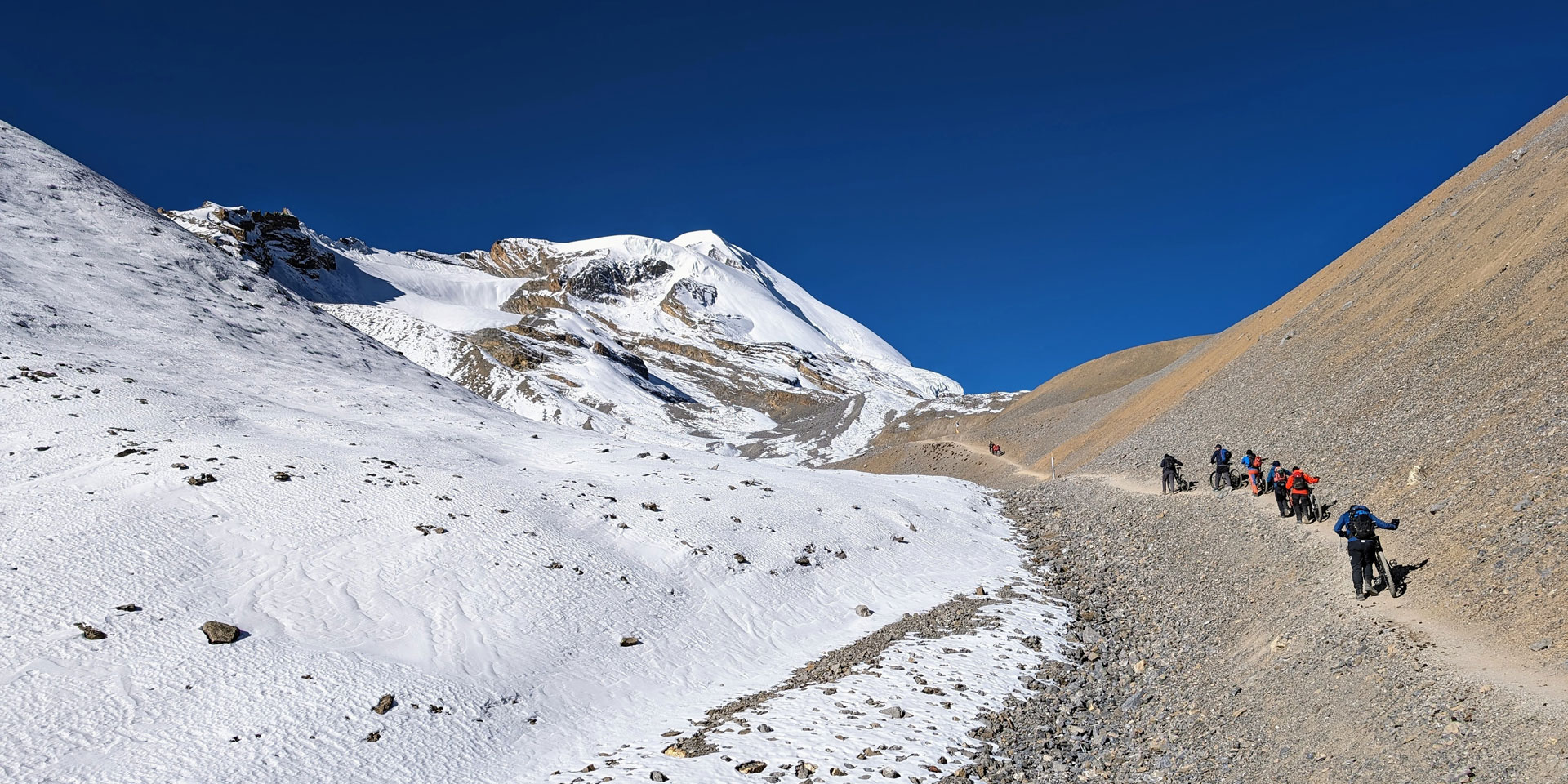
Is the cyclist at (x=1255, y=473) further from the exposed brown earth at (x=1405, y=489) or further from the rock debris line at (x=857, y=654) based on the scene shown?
the rock debris line at (x=857, y=654)

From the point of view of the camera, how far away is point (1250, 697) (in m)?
11.2

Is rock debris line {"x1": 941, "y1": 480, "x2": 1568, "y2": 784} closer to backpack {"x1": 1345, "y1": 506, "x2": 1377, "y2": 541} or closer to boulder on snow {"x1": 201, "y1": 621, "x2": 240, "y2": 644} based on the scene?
backpack {"x1": 1345, "y1": 506, "x2": 1377, "y2": 541}

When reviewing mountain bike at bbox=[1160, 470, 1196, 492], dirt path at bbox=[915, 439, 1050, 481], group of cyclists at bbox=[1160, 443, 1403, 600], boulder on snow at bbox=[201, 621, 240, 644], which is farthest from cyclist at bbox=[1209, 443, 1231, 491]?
boulder on snow at bbox=[201, 621, 240, 644]

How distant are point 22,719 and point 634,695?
813 centimetres

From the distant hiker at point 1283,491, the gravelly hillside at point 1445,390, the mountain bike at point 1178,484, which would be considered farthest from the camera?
the mountain bike at point 1178,484

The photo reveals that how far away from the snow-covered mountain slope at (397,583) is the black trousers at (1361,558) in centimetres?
588

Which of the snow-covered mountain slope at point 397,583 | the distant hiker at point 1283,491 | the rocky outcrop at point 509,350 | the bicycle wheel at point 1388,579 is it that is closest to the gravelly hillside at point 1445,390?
the bicycle wheel at point 1388,579

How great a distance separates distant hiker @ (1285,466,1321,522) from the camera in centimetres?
1752

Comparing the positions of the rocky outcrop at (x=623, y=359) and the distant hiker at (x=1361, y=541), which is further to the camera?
the rocky outcrop at (x=623, y=359)

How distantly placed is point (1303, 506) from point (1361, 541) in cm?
579

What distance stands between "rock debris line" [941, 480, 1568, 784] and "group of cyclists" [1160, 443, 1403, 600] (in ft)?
1.52

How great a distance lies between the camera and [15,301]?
3061 centimetres

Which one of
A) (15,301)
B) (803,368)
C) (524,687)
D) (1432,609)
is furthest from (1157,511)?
(803,368)

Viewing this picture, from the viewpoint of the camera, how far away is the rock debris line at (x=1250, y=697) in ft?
27.4
